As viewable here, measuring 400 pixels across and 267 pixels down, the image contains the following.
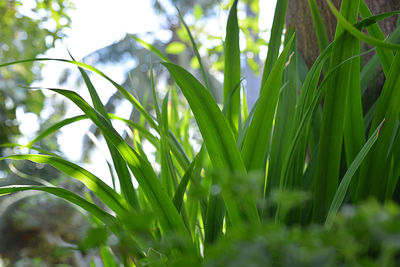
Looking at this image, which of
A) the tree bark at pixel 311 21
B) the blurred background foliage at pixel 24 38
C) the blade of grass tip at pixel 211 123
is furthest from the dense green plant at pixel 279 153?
the blurred background foliage at pixel 24 38

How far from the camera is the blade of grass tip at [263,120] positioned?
16.5 inches

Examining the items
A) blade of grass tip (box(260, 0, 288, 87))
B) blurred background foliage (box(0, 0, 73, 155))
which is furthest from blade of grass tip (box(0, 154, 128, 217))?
blurred background foliage (box(0, 0, 73, 155))

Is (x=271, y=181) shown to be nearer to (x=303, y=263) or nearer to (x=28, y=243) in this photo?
(x=303, y=263)

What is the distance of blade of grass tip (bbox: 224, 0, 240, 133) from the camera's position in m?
0.54

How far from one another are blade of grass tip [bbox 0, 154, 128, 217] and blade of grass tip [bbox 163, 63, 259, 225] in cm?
15

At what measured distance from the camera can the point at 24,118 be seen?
11.3 feet

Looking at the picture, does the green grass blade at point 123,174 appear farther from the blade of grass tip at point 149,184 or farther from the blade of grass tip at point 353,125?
the blade of grass tip at point 353,125

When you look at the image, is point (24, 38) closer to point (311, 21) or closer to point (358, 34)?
point (311, 21)

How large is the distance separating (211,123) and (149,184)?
102 millimetres

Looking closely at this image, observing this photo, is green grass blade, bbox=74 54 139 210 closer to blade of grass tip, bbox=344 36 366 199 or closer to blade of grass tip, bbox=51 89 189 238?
blade of grass tip, bbox=51 89 189 238

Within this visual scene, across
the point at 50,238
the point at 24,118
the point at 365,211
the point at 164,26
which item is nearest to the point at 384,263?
the point at 365,211

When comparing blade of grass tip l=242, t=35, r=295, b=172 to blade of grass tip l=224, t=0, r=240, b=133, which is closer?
blade of grass tip l=242, t=35, r=295, b=172

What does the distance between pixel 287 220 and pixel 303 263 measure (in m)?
0.32

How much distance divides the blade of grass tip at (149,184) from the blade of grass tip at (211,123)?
0.24ft
